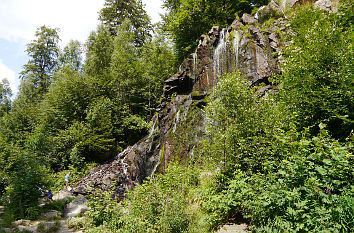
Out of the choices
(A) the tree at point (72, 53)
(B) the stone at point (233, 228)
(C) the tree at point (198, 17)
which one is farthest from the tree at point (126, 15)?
(B) the stone at point (233, 228)

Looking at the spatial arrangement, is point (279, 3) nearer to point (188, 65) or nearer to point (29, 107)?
point (188, 65)

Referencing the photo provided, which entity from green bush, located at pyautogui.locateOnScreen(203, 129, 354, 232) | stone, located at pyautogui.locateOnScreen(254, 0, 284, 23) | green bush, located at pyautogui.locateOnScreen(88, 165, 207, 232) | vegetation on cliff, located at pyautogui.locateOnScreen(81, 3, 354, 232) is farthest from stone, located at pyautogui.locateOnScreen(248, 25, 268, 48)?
green bush, located at pyautogui.locateOnScreen(203, 129, 354, 232)

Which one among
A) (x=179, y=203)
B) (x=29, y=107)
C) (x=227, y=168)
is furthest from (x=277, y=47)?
(x=29, y=107)

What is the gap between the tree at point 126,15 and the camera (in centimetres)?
3015

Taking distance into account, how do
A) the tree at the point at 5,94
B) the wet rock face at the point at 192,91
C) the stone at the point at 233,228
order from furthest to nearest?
1. the tree at the point at 5,94
2. the wet rock face at the point at 192,91
3. the stone at the point at 233,228

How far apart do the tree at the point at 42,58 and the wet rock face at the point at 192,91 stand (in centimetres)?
2177

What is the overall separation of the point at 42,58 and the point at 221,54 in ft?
A: 95.5

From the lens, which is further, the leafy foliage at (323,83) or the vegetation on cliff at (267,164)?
the leafy foliage at (323,83)

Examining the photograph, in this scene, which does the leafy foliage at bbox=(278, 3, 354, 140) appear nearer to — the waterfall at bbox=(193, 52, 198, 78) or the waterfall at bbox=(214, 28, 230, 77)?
the waterfall at bbox=(214, 28, 230, 77)

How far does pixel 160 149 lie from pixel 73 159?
9.42 m

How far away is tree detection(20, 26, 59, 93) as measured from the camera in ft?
96.4

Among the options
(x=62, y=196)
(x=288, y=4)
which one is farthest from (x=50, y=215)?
(x=288, y=4)

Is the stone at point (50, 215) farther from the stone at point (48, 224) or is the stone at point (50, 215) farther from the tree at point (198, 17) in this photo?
the tree at point (198, 17)

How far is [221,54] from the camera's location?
13656 millimetres
